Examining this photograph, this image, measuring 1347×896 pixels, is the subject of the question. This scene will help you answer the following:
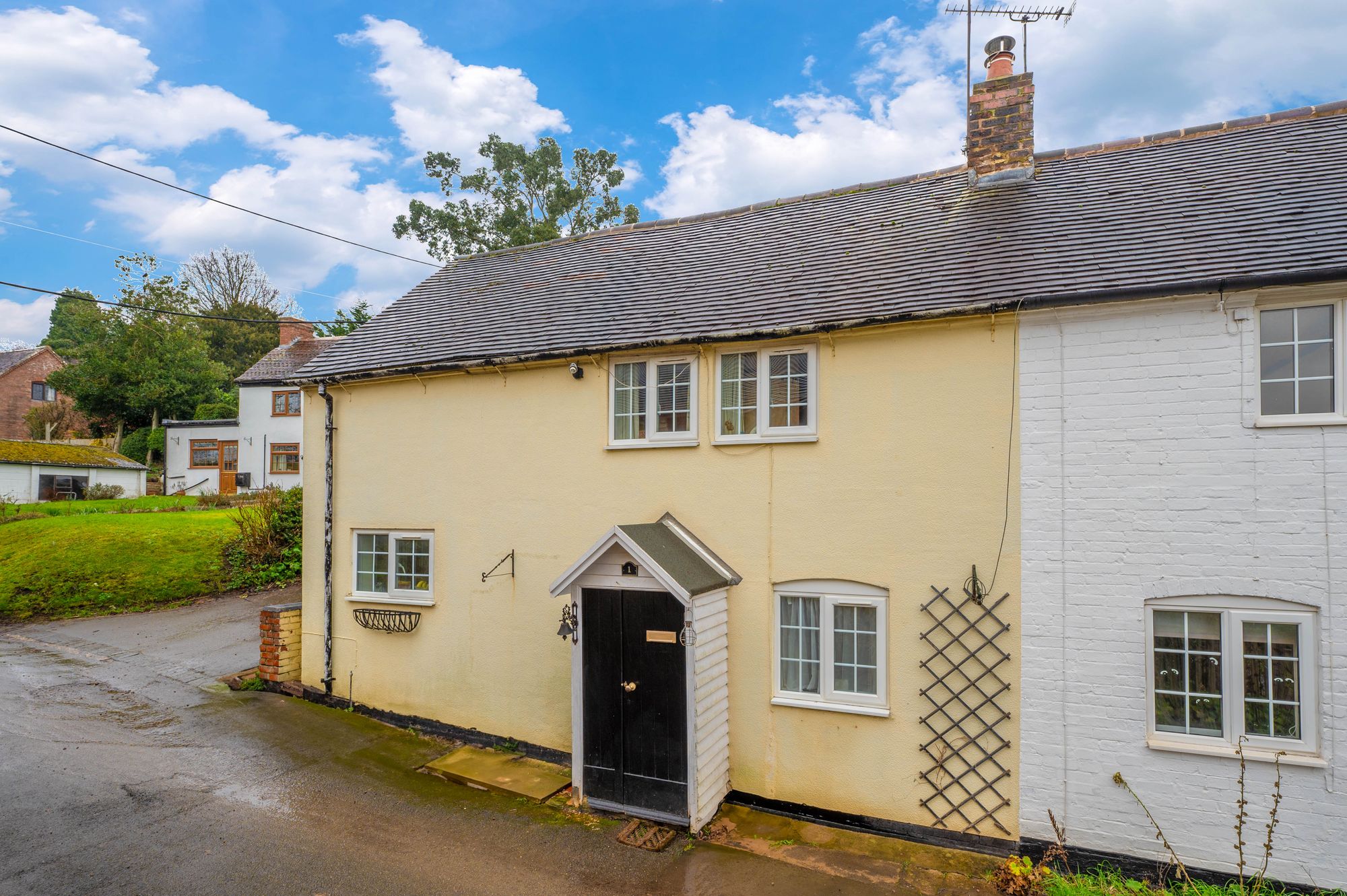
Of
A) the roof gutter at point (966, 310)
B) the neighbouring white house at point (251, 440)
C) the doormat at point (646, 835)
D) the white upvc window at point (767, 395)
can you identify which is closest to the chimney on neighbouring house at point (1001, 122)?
the roof gutter at point (966, 310)

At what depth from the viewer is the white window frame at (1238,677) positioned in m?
5.86

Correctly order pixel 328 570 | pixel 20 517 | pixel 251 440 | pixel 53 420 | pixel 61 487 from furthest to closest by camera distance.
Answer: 1. pixel 53 420
2. pixel 251 440
3. pixel 61 487
4. pixel 20 517
5. pixel 328 570

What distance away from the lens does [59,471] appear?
99.7 ft

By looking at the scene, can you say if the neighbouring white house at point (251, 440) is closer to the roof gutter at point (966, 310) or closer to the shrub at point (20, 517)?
the shrub at point (20, 517)

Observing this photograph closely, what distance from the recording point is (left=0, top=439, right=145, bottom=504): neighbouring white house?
28.7 metres

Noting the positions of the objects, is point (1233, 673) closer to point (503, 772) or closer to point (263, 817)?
point (503, 772)

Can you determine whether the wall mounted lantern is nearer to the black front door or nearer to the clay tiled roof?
the black front door

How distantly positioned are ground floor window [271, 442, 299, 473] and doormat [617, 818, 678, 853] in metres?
28.9

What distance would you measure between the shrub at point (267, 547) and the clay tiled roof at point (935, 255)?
906 cm

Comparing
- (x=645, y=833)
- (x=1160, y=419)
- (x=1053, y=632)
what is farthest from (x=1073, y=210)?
(x=645, y=833)

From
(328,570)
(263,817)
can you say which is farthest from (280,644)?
(263,817)

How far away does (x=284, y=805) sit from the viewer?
24.7 ft

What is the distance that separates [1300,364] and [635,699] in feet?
23.2

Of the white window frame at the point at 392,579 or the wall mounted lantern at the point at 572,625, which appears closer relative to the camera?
the wall mounted lantern at the point at 572,625
